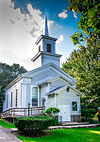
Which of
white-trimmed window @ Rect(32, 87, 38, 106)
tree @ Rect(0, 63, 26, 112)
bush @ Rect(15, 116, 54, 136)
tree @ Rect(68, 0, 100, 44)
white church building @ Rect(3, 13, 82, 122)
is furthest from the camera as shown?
tree @ Rect(0, 63, 26, 112)

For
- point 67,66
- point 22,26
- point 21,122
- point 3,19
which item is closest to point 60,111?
point 21,122

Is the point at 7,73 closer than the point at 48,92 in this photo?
No

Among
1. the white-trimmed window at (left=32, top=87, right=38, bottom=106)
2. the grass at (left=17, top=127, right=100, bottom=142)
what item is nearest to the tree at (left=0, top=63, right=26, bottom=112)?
the white-trimmed window at (left=32, top=87, right=38, bottom=106)

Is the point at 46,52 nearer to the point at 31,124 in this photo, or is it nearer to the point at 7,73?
→ the point at 7,73

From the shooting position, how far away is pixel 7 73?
33719mm

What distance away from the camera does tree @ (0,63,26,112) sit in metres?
31.2

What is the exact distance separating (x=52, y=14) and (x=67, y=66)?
3118 centimetres

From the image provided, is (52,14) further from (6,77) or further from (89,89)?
(6,77)

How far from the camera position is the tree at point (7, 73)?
31.2 metres

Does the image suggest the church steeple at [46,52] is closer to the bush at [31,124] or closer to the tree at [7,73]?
the tree at [7,73]

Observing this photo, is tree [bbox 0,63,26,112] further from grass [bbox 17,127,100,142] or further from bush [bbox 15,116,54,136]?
grass [bbox 17,127,100,142]

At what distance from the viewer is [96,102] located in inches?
995

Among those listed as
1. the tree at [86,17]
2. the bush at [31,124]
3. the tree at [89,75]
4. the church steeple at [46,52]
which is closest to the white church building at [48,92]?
the church steeple at [46,52]

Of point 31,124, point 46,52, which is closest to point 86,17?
point 31,124
